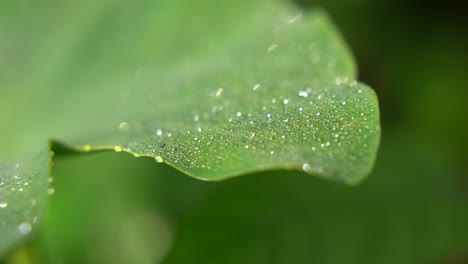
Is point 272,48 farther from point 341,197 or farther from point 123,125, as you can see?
point 341,197

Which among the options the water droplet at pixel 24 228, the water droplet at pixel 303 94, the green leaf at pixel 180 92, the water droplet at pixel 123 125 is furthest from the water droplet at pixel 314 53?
the water droplet at pixel 24 228

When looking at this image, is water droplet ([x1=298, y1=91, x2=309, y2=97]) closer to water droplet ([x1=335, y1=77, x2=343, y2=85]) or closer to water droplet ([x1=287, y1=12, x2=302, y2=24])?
water droplet ([x1=335, y1=77, x2=343, y2=85])

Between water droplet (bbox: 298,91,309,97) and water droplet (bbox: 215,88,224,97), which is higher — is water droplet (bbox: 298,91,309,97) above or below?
above

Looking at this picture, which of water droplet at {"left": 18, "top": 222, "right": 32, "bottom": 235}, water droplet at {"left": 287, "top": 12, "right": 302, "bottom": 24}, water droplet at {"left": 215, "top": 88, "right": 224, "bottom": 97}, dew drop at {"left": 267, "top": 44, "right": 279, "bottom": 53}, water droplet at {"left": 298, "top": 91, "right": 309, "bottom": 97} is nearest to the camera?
water droplet at {"left": 18, "top": 222, "right": 32, "bottom": 235}

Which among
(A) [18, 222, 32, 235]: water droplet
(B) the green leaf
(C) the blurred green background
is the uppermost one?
(A) [18, 222, 32, 235]: water droplet

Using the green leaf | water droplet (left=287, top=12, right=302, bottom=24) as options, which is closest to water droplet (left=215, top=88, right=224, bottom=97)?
the green leaf

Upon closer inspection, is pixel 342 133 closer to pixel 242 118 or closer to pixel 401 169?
pixel 242 118

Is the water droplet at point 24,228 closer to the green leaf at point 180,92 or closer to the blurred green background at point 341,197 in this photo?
the green leaf at point 180,92
